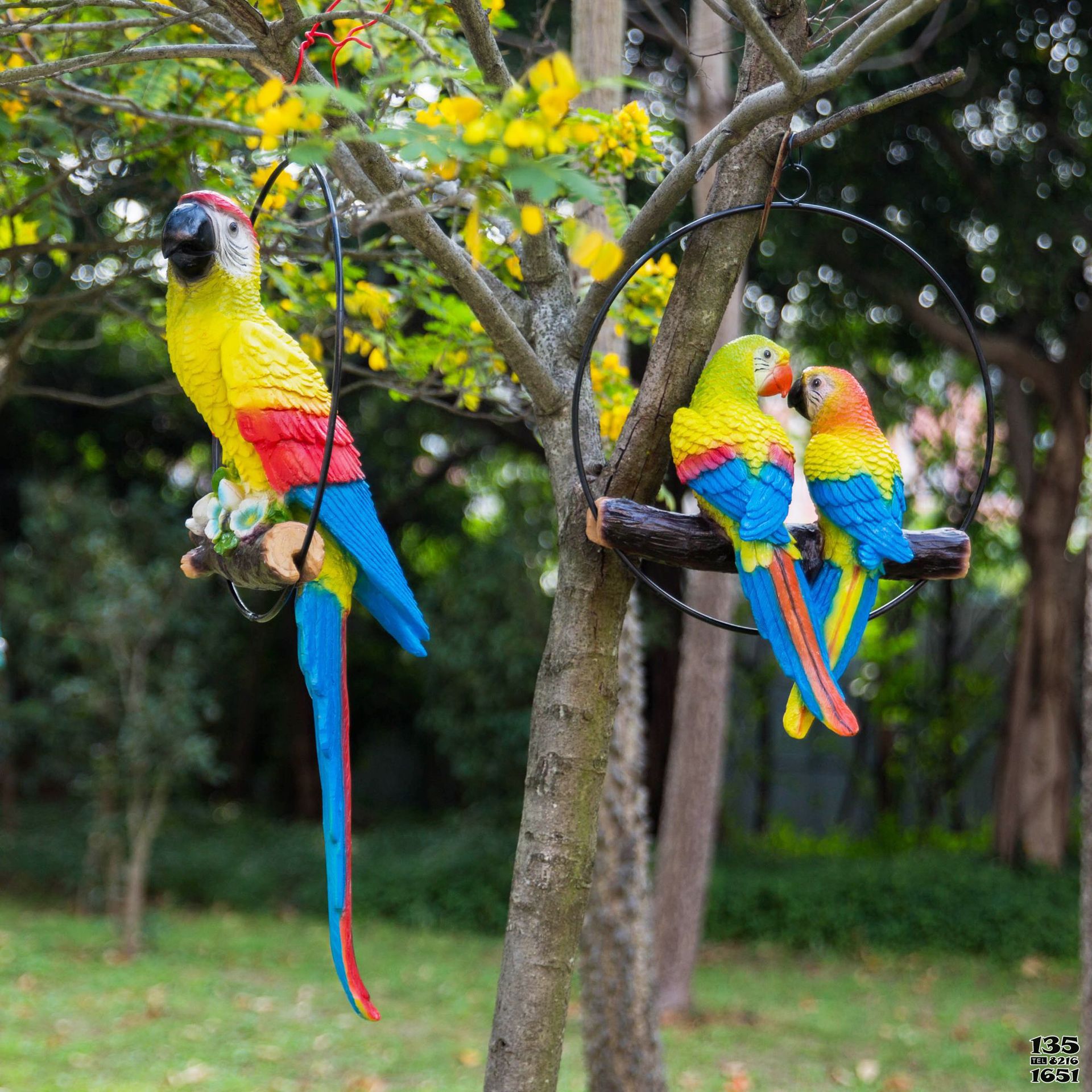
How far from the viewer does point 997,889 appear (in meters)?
7.58

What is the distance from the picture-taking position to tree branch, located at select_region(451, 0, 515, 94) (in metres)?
1.72

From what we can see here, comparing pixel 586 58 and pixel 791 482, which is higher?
pixel 586 58

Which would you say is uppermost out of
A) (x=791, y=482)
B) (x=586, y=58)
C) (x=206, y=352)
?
(x=586, y=58)

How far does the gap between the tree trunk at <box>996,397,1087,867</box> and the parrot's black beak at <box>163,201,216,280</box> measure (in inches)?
287

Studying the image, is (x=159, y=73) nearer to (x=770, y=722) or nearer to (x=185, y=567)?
(x=185, y=567)

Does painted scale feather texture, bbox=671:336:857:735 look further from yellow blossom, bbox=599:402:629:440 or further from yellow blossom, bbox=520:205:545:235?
yellow blossom, bbox=599:402:629:440

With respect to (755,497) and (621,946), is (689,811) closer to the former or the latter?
(621,946)

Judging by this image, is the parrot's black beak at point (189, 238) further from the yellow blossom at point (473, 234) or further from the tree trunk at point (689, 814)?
the tree trunk at point (689, 814)

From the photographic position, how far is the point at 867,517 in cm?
179

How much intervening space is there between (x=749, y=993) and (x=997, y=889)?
2.12m

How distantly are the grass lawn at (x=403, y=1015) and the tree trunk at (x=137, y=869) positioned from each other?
129 millimetres

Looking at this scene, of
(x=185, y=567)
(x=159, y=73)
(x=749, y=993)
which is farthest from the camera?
(x=749, y=993)

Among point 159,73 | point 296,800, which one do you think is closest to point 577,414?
point 159,73

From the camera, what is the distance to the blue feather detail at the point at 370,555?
5.94 ft
